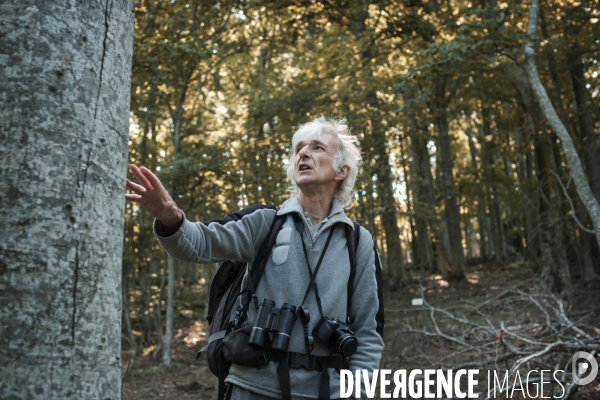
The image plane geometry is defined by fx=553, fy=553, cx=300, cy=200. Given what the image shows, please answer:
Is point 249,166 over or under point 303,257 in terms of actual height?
over

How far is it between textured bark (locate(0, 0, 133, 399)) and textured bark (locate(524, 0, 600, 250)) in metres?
7.21

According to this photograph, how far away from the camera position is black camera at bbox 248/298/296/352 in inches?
93.1

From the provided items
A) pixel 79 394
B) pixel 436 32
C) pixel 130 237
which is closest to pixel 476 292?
pixel 436 32

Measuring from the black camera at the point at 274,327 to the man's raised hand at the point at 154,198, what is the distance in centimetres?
56

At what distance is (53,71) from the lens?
1.51 m

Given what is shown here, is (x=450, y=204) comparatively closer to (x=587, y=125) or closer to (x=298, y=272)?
(x=587, y=125)

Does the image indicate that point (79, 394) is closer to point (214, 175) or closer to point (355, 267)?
point (355, 267)

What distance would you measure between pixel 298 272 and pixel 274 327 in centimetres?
31

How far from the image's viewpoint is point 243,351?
7.82 ft

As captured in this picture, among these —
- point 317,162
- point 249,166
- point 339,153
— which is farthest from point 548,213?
point 317,162

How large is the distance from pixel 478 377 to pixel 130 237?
27.0 ft

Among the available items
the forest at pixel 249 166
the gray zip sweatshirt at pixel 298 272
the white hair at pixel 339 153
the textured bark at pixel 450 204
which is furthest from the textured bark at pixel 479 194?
the gray zip sweatshirt at pixel 298 272

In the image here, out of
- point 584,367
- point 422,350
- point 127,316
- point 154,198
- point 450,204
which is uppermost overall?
point 450,204

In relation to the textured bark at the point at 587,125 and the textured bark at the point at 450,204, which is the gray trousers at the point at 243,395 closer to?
the textured bark at the point at 587,125
